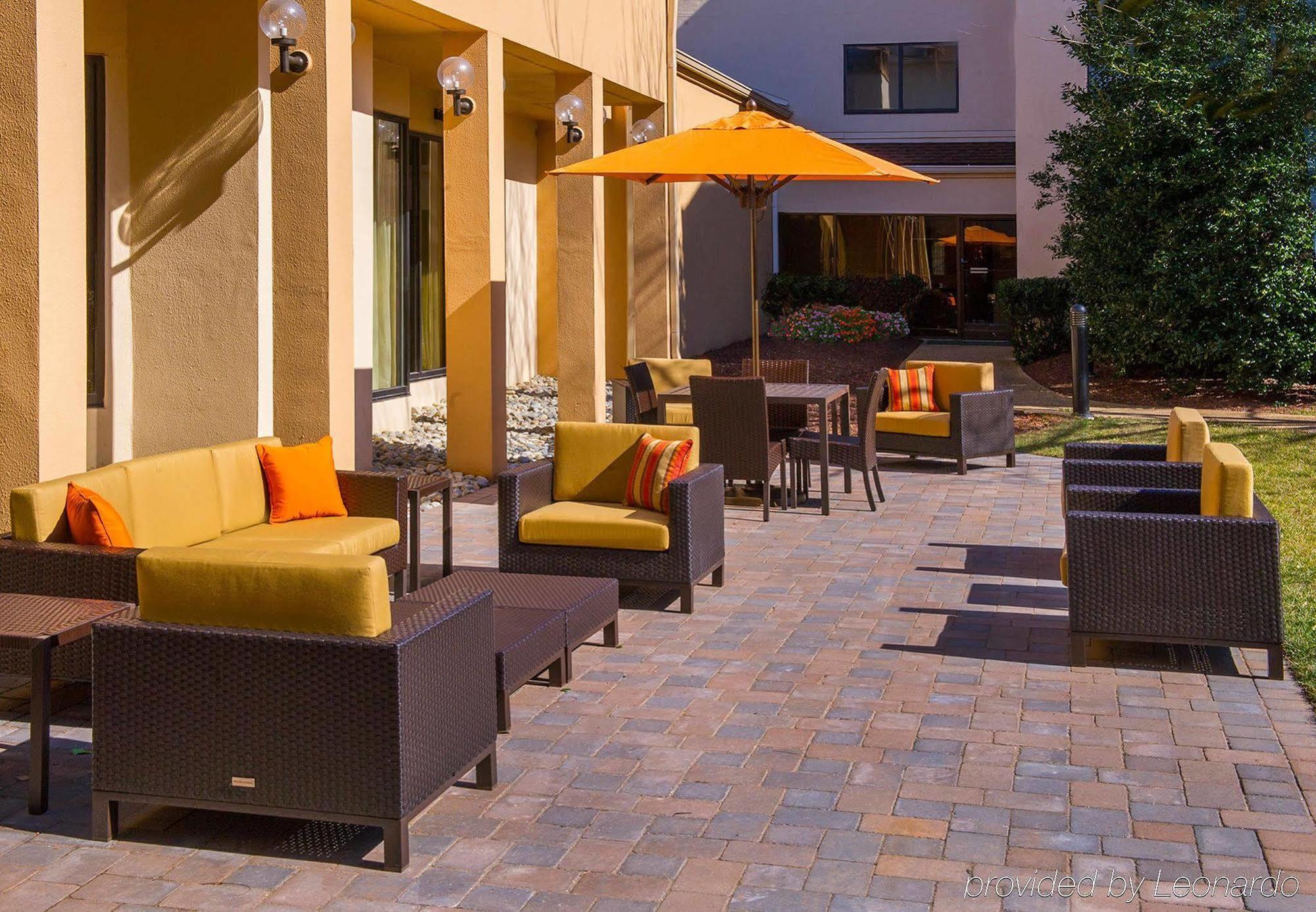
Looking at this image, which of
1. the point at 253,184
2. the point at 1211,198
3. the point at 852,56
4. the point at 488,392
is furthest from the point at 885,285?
the point at 253,184

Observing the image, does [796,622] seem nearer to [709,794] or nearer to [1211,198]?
[709,794]

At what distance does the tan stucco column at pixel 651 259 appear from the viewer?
16766 millimetres

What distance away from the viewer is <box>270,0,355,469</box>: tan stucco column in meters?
9.06

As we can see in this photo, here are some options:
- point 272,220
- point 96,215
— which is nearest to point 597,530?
point 272,220

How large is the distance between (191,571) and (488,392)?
732 cm

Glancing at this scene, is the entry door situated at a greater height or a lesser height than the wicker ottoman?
greater

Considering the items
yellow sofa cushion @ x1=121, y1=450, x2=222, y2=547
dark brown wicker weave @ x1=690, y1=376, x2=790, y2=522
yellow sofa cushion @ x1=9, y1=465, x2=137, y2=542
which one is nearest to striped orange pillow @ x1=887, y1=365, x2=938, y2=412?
dark brown wicker weave @ x1=690, y1=376, x2=790, y2=522

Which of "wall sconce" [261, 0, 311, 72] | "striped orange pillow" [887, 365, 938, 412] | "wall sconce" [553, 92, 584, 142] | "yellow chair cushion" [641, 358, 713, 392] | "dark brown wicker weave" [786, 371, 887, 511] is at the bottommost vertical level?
"dark brown wicker weave" [786, 371, 887, 511]

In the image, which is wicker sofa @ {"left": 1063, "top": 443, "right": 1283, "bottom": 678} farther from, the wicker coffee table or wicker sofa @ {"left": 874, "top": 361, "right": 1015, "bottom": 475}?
wicker sofa @ {"left": 874, "top": 361, "right": 1015, "bottom": 475}

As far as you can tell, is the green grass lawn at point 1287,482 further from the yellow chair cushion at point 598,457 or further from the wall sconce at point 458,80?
the wall sconce at point 458,80

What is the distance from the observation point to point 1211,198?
1672 cm

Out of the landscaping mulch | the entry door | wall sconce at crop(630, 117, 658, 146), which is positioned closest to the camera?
wall sconce at crop(630, 117, 658, 146)

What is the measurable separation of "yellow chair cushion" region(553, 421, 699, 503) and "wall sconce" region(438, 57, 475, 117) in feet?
12.4

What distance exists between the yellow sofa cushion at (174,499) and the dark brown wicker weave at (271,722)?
201 centimetres
